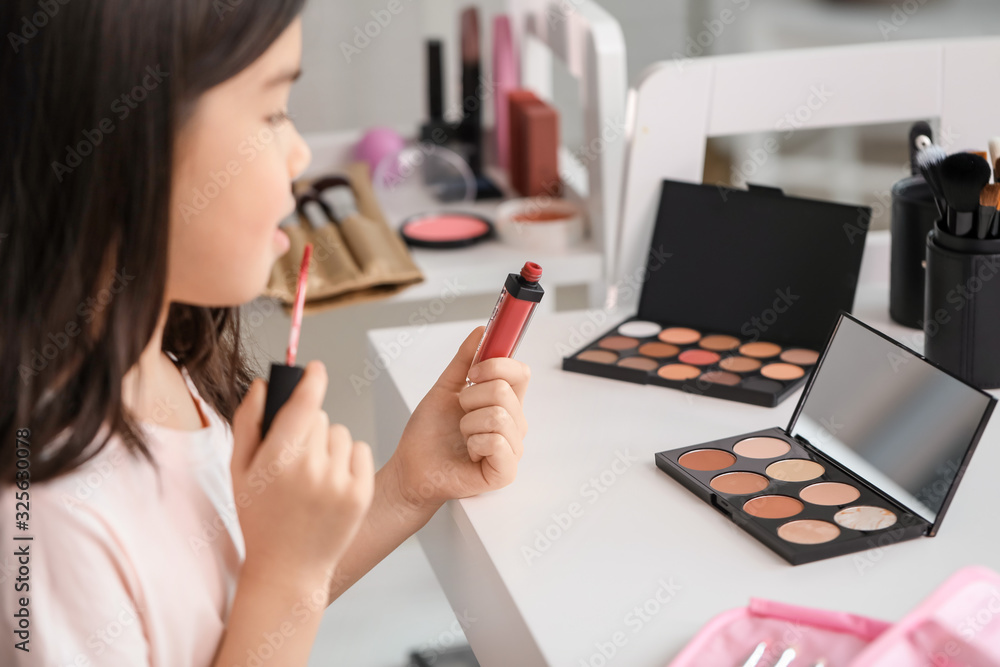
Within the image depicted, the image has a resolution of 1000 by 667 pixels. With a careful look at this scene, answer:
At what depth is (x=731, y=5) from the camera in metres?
2.76

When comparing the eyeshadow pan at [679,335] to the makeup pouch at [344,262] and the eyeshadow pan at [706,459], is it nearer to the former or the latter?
the eyeshadow pan at [706,459]

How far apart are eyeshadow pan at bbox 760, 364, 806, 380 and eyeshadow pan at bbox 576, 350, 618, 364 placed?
4.8 inches

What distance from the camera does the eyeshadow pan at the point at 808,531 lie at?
0.58m

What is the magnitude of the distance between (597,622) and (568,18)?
1.03 meters

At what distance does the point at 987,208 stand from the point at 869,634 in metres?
0.38

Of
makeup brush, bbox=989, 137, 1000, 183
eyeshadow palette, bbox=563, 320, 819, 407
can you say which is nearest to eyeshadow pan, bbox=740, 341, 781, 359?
eyeshadow palette, bbox=563, 320, 819, 407

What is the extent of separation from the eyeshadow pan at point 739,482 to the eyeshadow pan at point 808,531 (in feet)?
0.14

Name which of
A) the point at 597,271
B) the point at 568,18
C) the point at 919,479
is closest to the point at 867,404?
the point at 919,479

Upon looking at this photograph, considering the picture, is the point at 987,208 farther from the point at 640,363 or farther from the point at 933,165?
the point at 640,363

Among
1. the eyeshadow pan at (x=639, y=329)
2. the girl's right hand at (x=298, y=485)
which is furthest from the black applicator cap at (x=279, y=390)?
the eyeshadow pan at (x=639, y=329)

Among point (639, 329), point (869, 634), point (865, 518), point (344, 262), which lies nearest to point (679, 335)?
point (639, 329)

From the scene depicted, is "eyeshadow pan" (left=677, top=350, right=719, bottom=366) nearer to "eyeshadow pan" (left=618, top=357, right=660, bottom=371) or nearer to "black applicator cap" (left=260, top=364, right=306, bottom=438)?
"eyeshadow pan" (left=618, top=357, right=660, bottom=371)

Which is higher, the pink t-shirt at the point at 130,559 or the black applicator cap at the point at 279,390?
the black applicator cap at the point at 279,390

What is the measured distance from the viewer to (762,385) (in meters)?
0.78
